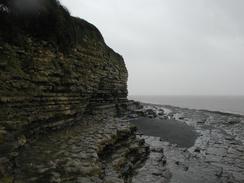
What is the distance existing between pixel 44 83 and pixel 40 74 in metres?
0.53

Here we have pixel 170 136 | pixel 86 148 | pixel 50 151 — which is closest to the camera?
pixel 50 151

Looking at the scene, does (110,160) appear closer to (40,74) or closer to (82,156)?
(82,156)

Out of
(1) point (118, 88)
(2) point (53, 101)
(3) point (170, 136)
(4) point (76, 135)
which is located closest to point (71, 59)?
(2) point (53, 101)

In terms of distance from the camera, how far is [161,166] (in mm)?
16641

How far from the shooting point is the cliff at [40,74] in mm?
10633

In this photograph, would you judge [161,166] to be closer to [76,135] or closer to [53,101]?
[76,135]

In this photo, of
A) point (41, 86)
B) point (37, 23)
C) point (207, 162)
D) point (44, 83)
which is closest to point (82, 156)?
point (41, 86)

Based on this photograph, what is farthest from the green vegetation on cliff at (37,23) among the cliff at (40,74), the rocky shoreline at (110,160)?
the rocky shoreline at (110,160)

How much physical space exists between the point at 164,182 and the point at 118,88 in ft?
60.1

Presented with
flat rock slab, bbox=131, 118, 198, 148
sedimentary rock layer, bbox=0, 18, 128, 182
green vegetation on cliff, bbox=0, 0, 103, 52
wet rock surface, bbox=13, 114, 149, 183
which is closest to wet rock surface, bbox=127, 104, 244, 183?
flat rock slab, bbox=131, 118, 198, 148

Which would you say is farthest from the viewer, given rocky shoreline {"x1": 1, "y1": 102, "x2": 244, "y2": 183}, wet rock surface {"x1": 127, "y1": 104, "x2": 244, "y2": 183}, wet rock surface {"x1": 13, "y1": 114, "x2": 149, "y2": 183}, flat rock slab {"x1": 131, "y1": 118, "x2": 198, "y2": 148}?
flat rock slab {"x1": 131, "y1": 118, "x2": 198, "y2": 148}

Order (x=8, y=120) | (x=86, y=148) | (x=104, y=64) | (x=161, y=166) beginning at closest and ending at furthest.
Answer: (x=8, y=120) → (x=86, y=148) → (x=161, y=166) → (x=104, y=64)

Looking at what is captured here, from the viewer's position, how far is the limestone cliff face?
1065 centimetres

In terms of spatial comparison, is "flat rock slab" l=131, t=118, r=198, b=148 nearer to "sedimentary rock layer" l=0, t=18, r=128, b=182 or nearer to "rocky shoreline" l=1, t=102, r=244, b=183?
"rocky shoreline" l=1, t=102, r=244, b=183
